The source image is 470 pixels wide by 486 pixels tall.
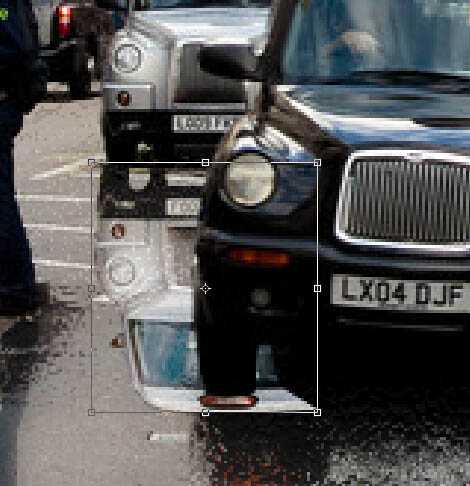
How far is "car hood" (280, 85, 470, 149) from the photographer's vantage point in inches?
232

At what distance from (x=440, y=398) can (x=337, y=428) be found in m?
0.68

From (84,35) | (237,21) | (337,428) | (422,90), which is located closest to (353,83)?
(422,90)

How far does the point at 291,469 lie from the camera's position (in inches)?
211

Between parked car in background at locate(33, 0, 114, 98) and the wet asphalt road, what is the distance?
1409 cm

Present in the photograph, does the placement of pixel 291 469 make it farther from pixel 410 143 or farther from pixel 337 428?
pixel 410 143

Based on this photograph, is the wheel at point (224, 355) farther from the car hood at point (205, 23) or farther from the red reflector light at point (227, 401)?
the car hood at point (205, 23)

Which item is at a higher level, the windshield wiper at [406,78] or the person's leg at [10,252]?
the windshield wiper at [406,78]

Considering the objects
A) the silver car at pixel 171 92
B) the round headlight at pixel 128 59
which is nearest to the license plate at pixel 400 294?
the silver car at pixel 171 92

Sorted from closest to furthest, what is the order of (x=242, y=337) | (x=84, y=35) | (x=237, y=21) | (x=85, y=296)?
1. (x=242, y=337)
2. (x=85, y=296)
3. (x=237, y=21)
4. (x=84, y=35)

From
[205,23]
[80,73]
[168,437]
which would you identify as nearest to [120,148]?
[205,23]

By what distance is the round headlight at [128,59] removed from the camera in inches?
483

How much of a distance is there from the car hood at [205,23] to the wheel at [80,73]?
29.0 ft

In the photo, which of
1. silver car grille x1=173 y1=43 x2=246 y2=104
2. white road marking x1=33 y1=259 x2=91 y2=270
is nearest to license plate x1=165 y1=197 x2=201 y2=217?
silver car grille x1=173 y1=43 x2=246 y2=104

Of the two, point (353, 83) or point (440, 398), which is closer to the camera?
point (440, 398)
